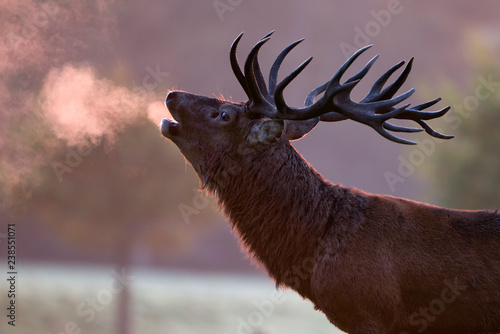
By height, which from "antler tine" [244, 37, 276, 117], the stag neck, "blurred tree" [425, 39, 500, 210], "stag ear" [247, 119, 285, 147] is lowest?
the stag neck

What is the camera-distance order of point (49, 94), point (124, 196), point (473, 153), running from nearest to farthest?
1. point (49, 94)
2. point (473, 153)
3. point (124, 196)

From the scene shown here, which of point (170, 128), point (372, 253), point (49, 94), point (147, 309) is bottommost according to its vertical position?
point (372, 253)

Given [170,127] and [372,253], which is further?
[170,127]

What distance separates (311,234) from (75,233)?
49.8ft

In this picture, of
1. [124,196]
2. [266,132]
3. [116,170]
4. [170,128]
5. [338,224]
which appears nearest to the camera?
[338,224]

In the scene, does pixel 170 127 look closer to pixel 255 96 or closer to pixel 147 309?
pixel 255 96

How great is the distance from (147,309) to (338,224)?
16.6 m

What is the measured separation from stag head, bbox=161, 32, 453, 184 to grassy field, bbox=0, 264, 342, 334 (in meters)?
10.5

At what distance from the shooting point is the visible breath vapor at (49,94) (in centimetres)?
1495

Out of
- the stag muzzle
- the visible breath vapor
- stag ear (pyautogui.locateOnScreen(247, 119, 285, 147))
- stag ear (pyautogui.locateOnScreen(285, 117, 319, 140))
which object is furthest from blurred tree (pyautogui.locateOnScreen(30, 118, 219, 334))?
stag ear (pyautogui.locateOnScreen(247, 119, 285, 147))

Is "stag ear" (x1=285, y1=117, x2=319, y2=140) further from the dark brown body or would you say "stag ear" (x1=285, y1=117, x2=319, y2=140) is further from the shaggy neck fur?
the dark brown body

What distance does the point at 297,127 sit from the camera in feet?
22.2

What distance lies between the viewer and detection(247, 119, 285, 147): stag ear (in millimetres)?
6262

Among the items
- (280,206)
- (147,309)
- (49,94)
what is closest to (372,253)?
(280,206)
